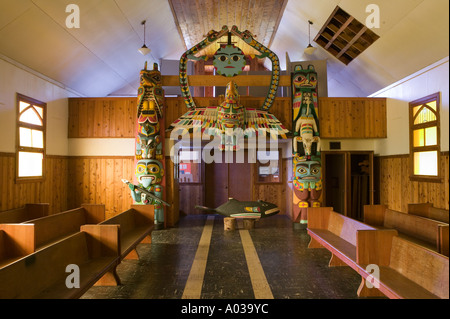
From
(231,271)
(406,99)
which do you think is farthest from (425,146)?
(231,271)

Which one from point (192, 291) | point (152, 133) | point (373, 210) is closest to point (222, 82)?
point (152, 133)

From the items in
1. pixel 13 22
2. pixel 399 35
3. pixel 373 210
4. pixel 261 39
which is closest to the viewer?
pixel 13 22

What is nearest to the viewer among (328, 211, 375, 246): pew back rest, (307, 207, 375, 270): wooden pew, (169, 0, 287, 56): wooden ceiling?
(307, 207, 375, 270): wooden pew

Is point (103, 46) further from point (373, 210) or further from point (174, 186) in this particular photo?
point (373, 210)

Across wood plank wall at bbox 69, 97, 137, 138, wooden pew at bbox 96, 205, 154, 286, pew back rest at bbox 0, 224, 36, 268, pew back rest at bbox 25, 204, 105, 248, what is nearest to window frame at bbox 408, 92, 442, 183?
wooden pew at bbox 96, 205, 154, 286

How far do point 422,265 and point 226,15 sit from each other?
26.5 feet

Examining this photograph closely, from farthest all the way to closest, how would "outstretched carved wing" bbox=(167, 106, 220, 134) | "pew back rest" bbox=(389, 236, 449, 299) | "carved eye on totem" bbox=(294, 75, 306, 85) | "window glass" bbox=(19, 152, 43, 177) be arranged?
"carved eye on totem" bbox=(294, 75, 306, 85) → "outstretched carved wing" bbox=(167, 106, 220, 134) → "window glass" bbox=(19, 152, 43, 177) → "pew back rest" bbox=(389, 236, 449, 299)

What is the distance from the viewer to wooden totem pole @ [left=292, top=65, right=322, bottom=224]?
665 centimetres

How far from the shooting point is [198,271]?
411 cm

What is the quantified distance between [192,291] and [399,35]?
616 cm

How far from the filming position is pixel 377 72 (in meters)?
7.14

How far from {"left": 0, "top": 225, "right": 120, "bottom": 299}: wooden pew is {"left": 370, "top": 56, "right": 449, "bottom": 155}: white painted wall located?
595 cm

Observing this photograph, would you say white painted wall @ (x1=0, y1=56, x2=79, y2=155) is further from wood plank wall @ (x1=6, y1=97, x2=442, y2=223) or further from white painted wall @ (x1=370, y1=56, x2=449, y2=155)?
white painted wall @ (x1=370, y1=56, x2=449, y2=155)

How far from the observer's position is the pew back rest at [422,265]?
7.53 ft
